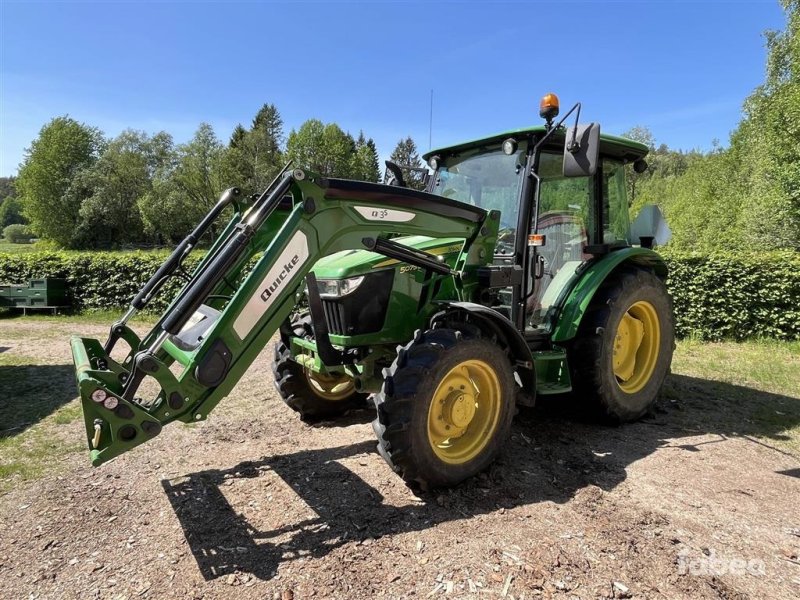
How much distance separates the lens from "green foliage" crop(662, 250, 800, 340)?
8453 mm

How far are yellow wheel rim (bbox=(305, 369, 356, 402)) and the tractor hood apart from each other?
116cm

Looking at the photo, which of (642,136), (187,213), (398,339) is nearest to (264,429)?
(398,339)

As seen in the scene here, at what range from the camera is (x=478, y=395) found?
3.60 meters

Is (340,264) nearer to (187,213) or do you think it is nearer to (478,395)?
(478,395)

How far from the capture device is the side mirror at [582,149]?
351 centimetres

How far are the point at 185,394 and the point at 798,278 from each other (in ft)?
30.9

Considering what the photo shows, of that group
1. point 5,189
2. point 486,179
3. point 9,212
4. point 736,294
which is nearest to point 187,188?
point 736,294

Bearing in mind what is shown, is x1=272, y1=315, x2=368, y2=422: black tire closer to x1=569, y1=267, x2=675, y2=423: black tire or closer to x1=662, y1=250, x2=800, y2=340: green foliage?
x1=569, y1=267, x2=675, y2=423: black tire

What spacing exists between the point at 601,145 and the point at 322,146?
59526mm

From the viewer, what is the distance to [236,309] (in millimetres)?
2867

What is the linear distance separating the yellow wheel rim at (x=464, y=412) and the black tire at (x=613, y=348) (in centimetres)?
121

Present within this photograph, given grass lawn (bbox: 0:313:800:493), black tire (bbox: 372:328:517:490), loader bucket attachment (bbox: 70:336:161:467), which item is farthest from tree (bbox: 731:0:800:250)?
loader bucket attachment (bbox: 70:336:161:467)

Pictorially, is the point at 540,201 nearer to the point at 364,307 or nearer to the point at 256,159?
the point at 364,307

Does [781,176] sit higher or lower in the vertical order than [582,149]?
higher
